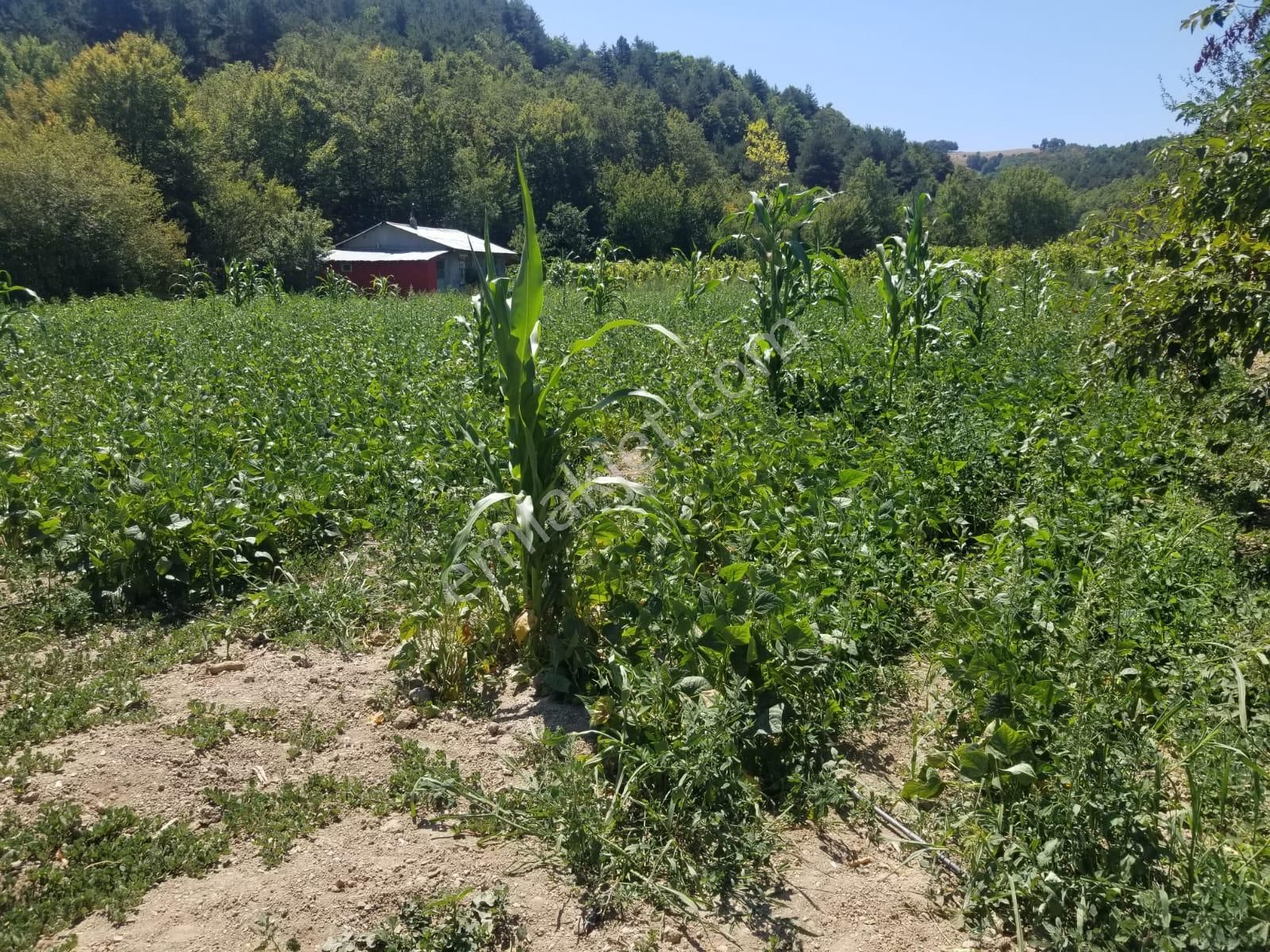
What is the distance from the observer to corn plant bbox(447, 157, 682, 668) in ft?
11.3

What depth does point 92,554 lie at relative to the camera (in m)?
4.15

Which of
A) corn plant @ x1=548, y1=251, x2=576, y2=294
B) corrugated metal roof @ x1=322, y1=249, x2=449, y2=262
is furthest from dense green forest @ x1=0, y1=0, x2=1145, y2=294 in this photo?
corn plant @ x1=548, y1=251, x2=576, y2=294

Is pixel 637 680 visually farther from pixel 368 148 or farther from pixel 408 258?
pixel 368 148

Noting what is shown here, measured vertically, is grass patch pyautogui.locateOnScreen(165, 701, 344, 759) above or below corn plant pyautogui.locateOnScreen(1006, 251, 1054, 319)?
below

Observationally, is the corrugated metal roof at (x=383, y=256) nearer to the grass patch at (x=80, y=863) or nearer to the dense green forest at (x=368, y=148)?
the dense green forest at (x=368, y=148)

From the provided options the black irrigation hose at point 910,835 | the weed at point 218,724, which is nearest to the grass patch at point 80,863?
the weed at point 218,724

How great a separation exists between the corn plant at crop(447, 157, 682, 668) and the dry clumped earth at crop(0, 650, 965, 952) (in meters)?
0.50

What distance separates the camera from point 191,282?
970 inches

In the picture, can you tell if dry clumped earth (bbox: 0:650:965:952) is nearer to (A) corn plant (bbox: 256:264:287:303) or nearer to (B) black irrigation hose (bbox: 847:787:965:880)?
(B) black irrigation hose (bbox: 847:787:965:880)

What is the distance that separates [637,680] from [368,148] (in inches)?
2356

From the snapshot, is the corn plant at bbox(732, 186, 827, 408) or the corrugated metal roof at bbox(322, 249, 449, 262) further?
the corrugated metal roof at bbox(322, 249, 449, 262)

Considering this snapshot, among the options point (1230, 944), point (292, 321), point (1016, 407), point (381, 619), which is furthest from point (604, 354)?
point (1230, 944)

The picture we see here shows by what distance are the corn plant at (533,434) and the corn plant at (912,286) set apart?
4805 mm

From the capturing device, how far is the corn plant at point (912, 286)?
7.91 meters
